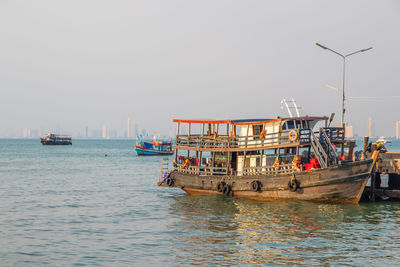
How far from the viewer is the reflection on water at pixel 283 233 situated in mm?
17297

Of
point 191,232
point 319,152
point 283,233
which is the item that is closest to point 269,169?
point 319,152

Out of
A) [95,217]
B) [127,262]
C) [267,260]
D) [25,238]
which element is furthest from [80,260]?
[95,217]

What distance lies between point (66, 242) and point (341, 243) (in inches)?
443

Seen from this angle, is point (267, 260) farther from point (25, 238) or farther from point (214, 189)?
point (214, 189)

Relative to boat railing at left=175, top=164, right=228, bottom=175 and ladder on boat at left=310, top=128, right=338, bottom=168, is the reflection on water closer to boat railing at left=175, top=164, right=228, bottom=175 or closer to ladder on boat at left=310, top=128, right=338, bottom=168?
boat railing at left=175, top=164, right=228, bottom=175

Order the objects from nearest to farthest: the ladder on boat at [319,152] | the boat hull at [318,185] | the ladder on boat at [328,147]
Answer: the boat hull at [318,185]
the ladder on boat at [319,152]
the ladder on boat at [328,147]

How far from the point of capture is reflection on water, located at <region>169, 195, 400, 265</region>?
1730cm

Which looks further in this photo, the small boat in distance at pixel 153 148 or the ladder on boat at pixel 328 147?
the small boat in distance at pixel 153 148

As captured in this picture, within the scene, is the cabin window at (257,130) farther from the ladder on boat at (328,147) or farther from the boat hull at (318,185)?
the ladder on boat at (328,147)

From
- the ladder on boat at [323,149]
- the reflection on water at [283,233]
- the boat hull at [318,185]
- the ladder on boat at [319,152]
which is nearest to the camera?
the reflection on water at [283,233]

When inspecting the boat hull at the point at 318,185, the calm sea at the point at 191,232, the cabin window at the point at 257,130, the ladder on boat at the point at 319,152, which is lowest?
the calm sea at the point at 191,232

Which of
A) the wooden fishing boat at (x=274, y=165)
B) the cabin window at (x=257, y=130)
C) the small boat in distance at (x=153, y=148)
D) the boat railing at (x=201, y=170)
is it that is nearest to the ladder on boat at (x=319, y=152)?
the wooden fishing boat at (x=274, y=165)

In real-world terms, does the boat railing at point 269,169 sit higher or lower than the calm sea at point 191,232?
higher

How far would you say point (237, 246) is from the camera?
61.7ft
